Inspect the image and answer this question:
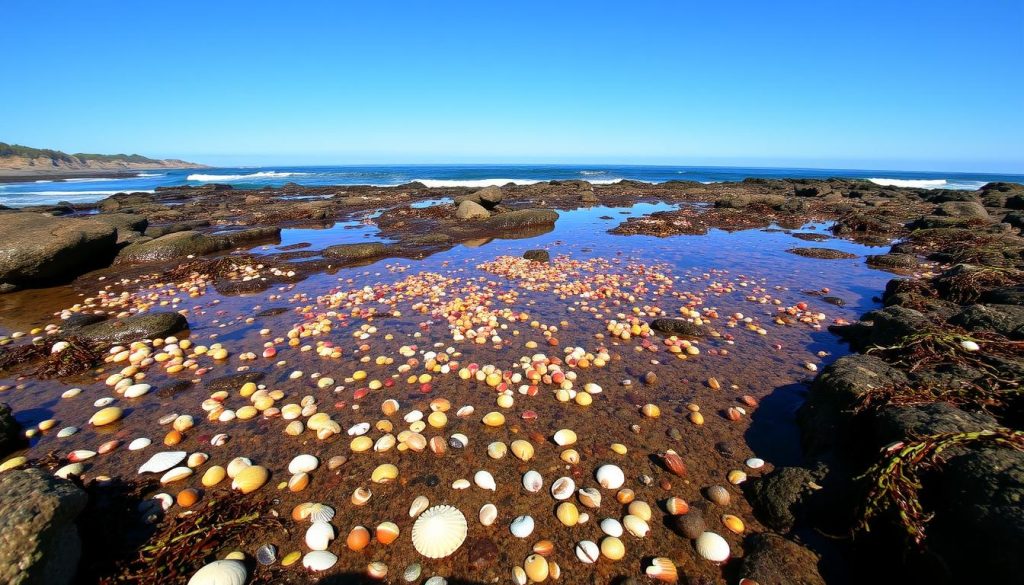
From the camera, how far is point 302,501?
3031 millimetres

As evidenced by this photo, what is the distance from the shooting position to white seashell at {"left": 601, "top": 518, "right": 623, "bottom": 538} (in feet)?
9.05

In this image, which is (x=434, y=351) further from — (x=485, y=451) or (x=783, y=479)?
(x=783, y=479)

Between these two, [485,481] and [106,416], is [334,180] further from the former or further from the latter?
[485,481]

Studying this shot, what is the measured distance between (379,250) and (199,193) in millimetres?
37406

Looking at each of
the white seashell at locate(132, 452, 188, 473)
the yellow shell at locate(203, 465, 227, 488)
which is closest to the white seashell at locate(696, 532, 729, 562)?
the yellow shell at locate(203, 465, 227, 488)

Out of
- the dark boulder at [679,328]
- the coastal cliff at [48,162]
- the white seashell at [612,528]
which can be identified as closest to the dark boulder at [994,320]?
the dark boulder at [679,328]

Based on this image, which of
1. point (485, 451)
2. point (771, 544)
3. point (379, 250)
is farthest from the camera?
point (379, 250)

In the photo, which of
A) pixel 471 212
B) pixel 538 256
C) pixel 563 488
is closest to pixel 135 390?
pixel 563 488

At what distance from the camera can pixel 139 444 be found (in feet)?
11.8

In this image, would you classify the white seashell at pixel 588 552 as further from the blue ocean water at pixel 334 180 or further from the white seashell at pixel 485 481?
the blue ocean water at pixel 334 180

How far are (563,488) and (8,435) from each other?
4934 millimetres

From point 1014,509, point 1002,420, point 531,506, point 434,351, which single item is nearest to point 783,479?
point 1014,509

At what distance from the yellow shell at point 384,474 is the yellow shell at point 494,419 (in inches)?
38.7

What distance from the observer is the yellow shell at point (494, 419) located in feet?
12.9
